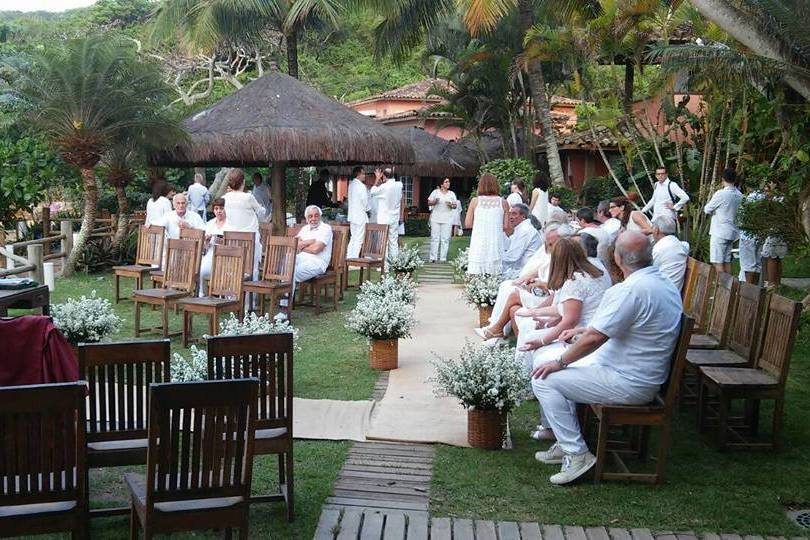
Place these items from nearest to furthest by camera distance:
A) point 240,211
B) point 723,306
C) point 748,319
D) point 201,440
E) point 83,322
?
point 201,440 < point 748,319 < point 723,306 < point 83,322 < point 240,211

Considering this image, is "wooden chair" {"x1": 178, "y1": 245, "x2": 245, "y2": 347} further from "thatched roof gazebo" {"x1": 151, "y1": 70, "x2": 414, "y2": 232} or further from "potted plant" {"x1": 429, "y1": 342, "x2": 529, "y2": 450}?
"thatched roof gazebo" {"x1": 151, "y1": 70, "x2": 414, "y2": 232}

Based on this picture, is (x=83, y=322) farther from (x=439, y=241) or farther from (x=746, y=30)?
(x=439, y=241)

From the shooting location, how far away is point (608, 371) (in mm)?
5582

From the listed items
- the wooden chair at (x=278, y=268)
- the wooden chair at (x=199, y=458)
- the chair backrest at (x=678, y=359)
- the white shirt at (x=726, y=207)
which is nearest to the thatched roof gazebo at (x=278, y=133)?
the wooden chair at (x=278, y=268)

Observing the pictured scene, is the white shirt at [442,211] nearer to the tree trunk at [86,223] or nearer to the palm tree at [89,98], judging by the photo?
the palm tree at [89,98]

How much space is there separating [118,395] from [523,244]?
7.67 m

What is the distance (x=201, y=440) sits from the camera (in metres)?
3.85

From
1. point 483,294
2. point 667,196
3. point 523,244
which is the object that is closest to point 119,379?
point 483,294

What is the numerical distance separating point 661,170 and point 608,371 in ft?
37.3

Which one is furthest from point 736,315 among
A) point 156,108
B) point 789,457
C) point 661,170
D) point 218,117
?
point 156,108

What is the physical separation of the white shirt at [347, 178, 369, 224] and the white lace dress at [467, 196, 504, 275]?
4198 mm

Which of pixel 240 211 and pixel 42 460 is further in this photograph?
pixel 240 211

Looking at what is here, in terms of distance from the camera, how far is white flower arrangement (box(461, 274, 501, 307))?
34.7ft

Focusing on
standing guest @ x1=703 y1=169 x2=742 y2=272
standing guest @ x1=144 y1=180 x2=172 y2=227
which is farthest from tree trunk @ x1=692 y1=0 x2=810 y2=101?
standing guest @ x1=144 y1=180 x2=172 y2=227
